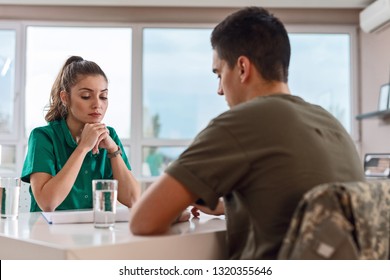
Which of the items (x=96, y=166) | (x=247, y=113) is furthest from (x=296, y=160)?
(x=96, y=166)

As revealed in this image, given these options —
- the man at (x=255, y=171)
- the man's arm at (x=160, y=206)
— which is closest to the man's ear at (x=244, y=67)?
the man at (x=255, y=171)

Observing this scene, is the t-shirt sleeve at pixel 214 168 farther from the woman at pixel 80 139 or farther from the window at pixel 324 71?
the window at pixel 324 71

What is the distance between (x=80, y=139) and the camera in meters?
2.01

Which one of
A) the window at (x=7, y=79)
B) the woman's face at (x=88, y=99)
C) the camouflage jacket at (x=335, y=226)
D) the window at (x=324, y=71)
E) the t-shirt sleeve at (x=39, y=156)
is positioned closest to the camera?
the camouflage jacket at (x=335, y=226)

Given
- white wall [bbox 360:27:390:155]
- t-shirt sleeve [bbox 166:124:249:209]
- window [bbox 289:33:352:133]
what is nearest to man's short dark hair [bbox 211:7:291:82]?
t-shirt sleeve [bbox 166:124:249:209]

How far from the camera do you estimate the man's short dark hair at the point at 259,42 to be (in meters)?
1.24

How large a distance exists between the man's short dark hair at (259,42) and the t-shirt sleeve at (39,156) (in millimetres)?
960

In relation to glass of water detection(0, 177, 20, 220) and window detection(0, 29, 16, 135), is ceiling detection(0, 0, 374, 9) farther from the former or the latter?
glass of water detection(0, 177, 20, 220)

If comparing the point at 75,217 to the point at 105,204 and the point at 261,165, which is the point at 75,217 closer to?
the point at 105,204

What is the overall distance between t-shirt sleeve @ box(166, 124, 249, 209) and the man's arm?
0.02 meters

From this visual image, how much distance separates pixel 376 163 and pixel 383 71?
86 centimetres

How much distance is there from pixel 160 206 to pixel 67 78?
119 centimetres

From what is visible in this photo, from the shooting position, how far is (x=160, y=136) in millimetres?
5094

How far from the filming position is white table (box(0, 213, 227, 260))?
3.29ft
